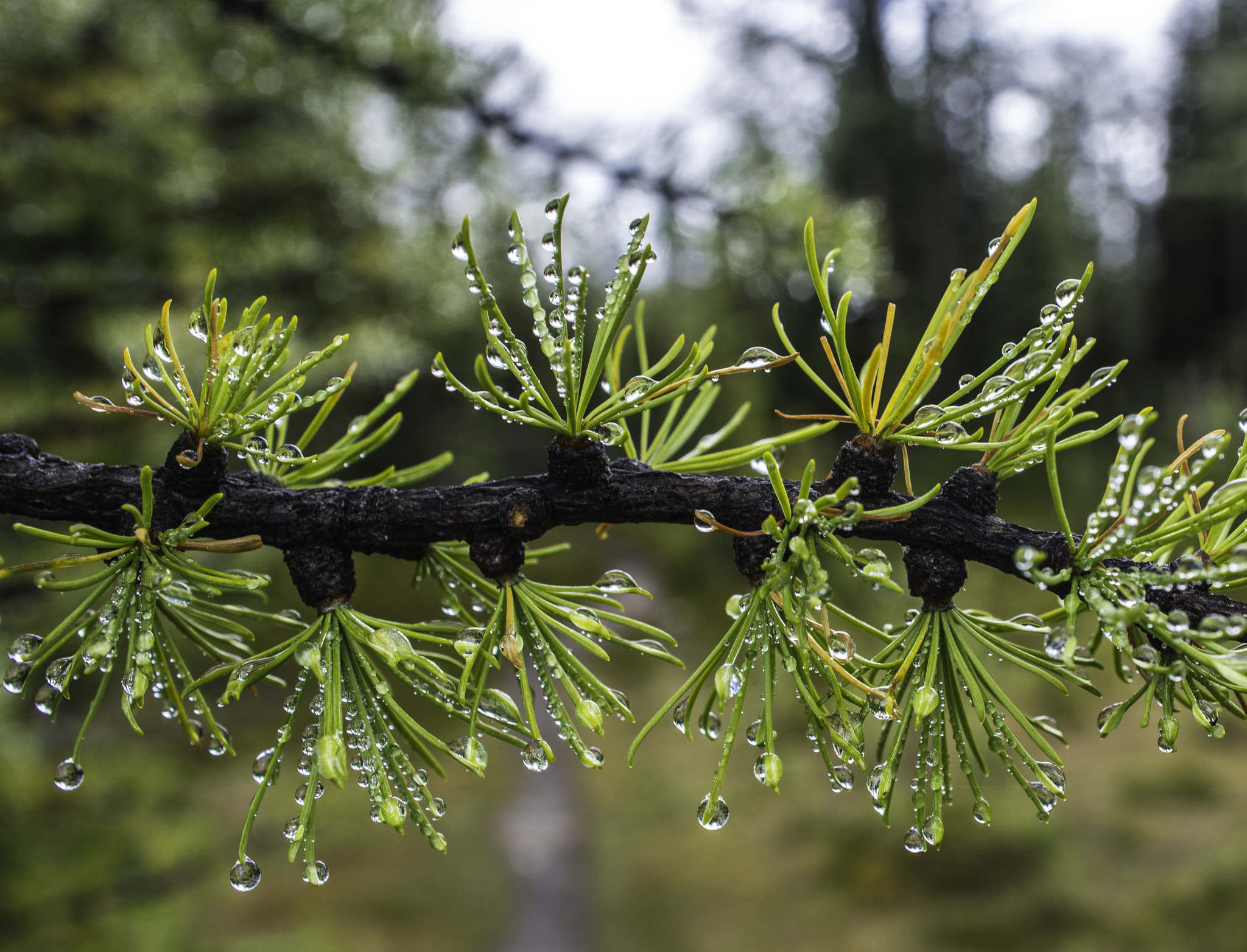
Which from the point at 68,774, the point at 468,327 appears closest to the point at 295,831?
the point at 68,774

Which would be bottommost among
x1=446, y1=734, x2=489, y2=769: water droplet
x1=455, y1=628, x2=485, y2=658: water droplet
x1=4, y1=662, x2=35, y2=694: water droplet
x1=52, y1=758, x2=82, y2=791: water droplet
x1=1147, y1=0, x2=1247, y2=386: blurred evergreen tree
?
x1=52, y1=758, x2=82, y2=791: water droplet

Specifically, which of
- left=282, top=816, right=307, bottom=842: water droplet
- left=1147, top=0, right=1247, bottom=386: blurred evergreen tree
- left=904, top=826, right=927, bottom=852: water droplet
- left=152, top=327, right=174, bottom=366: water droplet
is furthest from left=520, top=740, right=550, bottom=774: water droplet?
left=1147, top=0, right=1247, bottom=386: blurred evergreen tree

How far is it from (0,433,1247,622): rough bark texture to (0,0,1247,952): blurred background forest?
16.7 inches

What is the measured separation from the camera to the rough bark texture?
0.50 metres

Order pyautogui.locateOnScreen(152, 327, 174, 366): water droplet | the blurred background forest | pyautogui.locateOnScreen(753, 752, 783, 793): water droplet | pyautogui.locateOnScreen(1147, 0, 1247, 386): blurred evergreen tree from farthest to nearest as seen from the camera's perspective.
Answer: pyautogui.locateOnScreen(1147, 0, 1247, 386): blurred evergreen tree
the blurred background forest
pyautogui.locateOnScreen(152, 327, 174, 366): water droplet
pyautogui.locateOnScreen(753, 752, 783, 793): water droplet

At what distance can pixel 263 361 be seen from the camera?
494mm

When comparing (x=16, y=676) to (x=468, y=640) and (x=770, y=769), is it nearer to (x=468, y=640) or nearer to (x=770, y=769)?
(x=468, y=640)

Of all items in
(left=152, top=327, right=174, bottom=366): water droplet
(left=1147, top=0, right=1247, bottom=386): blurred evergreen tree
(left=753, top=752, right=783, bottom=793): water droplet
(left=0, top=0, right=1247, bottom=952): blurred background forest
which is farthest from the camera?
(left=1147, top=0, right=1247, bottom=386): blurred evergreen tree

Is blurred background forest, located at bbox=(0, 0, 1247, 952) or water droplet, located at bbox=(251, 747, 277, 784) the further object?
blurred background forest, located at bbox=(0, 0, 1247, 952)

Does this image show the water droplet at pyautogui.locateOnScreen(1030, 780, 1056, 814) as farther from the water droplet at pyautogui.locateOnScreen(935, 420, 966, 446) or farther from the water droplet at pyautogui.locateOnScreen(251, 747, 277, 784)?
the water droplet at pyautogui.locateOnScreen(251, 747, 277, 784)

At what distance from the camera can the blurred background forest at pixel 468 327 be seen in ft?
4.89

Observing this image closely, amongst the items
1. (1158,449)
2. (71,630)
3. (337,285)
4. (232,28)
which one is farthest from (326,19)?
(1158,449)

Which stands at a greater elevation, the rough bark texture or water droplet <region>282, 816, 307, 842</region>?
the rough bark texture

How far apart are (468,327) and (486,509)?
4.03 meters
